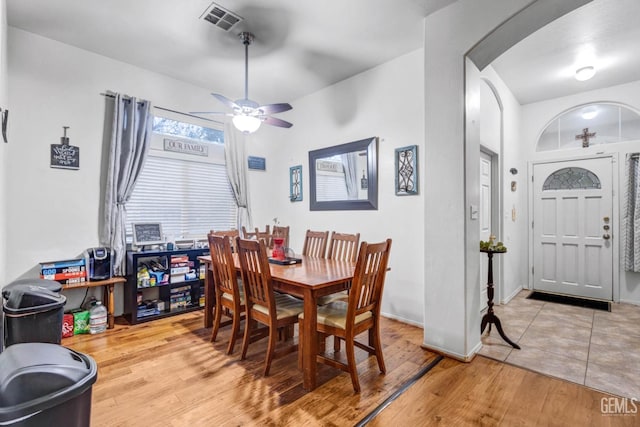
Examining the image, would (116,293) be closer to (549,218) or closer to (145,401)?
(145,401)

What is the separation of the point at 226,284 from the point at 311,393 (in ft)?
4.10

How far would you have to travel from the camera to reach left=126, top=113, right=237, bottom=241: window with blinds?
393 centimetres

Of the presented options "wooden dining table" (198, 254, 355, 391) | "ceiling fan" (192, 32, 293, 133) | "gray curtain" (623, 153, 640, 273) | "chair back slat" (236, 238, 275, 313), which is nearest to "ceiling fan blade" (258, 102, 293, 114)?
"ceiling fan" (192, 32, 293, 133)

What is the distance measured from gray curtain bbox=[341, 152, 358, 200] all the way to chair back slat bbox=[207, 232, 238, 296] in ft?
6.55

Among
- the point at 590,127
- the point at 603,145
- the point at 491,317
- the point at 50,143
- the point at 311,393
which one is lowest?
the point at 311,393

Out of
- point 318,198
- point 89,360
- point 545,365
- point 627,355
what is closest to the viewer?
point 89,360

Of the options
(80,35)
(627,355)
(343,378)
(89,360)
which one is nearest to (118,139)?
(80,35)

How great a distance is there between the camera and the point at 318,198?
459 centimetres

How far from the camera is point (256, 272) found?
93.4 inches

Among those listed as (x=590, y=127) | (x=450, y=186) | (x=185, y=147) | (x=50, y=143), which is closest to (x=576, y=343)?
(x=450, y=186)

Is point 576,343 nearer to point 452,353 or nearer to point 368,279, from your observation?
point 452,353

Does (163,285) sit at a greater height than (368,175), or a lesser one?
lesser

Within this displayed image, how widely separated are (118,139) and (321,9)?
105 inches

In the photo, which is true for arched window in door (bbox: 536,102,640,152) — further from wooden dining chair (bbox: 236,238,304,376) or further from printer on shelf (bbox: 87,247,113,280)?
printer on shelf (bbox: 87,247,113,280)
